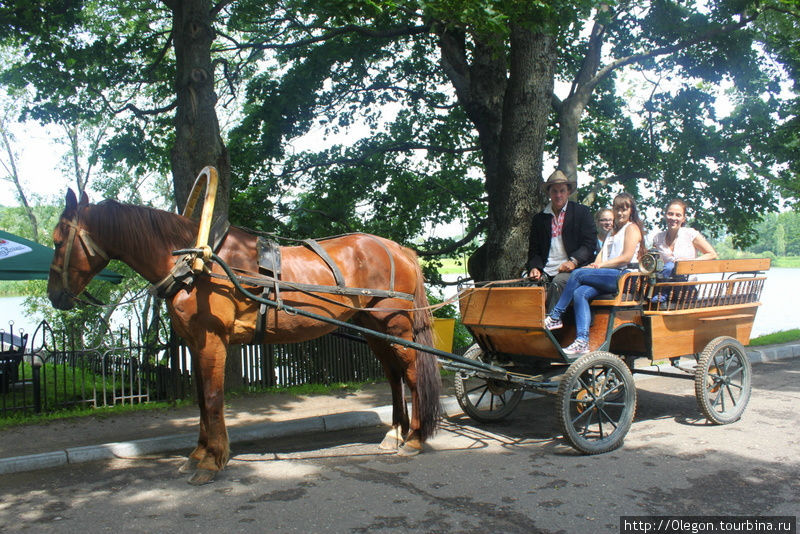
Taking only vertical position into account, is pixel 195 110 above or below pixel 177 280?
above

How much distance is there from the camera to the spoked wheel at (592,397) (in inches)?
201

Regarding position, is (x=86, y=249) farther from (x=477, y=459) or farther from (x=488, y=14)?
(x=488, y=14)

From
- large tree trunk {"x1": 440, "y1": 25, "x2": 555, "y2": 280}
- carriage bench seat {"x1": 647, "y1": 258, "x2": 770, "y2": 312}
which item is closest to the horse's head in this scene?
carriage bench seat {"x1": 647, "y1": 258, "x2": 770, "y2": 312}

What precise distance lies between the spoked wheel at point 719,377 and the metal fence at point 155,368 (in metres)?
3.46

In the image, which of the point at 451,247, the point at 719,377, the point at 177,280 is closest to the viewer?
the point at 177,280

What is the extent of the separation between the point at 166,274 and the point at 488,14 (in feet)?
14.9

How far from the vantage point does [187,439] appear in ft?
19.6

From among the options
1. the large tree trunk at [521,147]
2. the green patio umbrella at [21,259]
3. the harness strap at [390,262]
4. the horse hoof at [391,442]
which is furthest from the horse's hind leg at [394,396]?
the green patio umbrella at [21,259]

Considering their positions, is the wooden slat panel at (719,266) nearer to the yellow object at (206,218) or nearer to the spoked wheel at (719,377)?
the spoked wheel at (719,377)

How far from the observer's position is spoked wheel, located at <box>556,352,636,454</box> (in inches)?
201

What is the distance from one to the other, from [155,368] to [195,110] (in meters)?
3.43

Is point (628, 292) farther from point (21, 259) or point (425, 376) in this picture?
point (21, 259)

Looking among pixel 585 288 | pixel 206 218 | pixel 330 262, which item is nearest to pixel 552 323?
pixel 585 288

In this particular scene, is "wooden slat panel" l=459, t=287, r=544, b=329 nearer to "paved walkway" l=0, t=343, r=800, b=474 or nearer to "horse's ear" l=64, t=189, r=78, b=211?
"paved walkway" l=0, t=343, r=800, b=474
